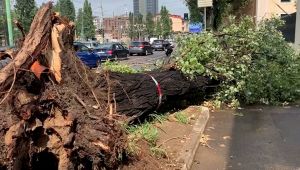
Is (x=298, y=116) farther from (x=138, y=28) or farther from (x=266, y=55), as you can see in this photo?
(x=138, y=28)

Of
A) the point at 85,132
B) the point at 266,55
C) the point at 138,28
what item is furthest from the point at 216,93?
the point at 138,28

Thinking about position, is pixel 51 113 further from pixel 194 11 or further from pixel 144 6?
pixel 144 6

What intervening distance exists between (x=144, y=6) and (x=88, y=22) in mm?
37911

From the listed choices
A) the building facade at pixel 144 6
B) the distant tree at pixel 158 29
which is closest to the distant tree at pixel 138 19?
the building facade at pixel 144 6

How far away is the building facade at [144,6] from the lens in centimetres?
12219

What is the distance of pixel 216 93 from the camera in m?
10.8

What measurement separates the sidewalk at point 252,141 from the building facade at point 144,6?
113090 mm

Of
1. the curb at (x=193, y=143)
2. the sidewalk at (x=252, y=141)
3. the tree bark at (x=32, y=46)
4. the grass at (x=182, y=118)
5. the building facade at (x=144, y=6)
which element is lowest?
the sidewalk at (x=252, y=141)

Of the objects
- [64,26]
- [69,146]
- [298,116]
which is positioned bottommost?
[298,116]

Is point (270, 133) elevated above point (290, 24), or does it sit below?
below

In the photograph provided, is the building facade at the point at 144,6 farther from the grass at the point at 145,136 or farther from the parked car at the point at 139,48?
the grass at the point at 145,136

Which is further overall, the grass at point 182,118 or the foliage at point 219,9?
the foliage at point 219,9

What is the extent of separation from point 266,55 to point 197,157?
612cm

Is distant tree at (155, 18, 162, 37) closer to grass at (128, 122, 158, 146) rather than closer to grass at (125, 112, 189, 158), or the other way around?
grass at (125, 112, 189, 158)
